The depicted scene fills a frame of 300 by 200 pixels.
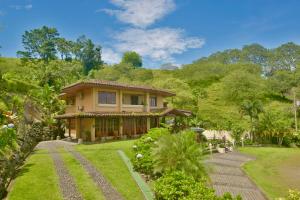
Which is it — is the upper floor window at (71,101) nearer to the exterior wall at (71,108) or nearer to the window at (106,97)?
the exterior wall at (71,108)

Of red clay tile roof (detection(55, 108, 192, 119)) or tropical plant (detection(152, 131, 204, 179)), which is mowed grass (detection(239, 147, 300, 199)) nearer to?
tropical plant (detection(152, 131, 204, 179))

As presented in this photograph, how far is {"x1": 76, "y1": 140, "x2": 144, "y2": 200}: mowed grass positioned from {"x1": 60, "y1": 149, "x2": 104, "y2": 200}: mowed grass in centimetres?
120

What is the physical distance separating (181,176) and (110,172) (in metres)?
5.73

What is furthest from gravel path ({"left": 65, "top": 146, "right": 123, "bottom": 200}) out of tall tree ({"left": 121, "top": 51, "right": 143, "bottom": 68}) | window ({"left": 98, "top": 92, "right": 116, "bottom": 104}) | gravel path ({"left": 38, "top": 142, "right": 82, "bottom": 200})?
tall tree ({"left": 121, "top": 51, "right": 143, "bottom": 68})

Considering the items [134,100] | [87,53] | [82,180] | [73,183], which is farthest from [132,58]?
[73,183]

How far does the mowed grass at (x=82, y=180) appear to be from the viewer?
15.1 metres

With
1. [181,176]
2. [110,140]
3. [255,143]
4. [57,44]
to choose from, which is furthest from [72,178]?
[57,44]

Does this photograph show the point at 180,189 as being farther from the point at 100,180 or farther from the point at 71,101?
the point at 71,101

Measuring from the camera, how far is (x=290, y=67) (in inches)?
3915

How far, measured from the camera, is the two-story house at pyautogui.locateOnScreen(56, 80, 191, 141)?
33.6m

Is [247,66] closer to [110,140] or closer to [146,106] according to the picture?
[146,106]

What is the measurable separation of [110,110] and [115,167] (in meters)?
15.4

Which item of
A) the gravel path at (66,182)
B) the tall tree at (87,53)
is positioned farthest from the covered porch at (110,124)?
the tall tree at (87,53)

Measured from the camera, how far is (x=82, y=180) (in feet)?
57.0
